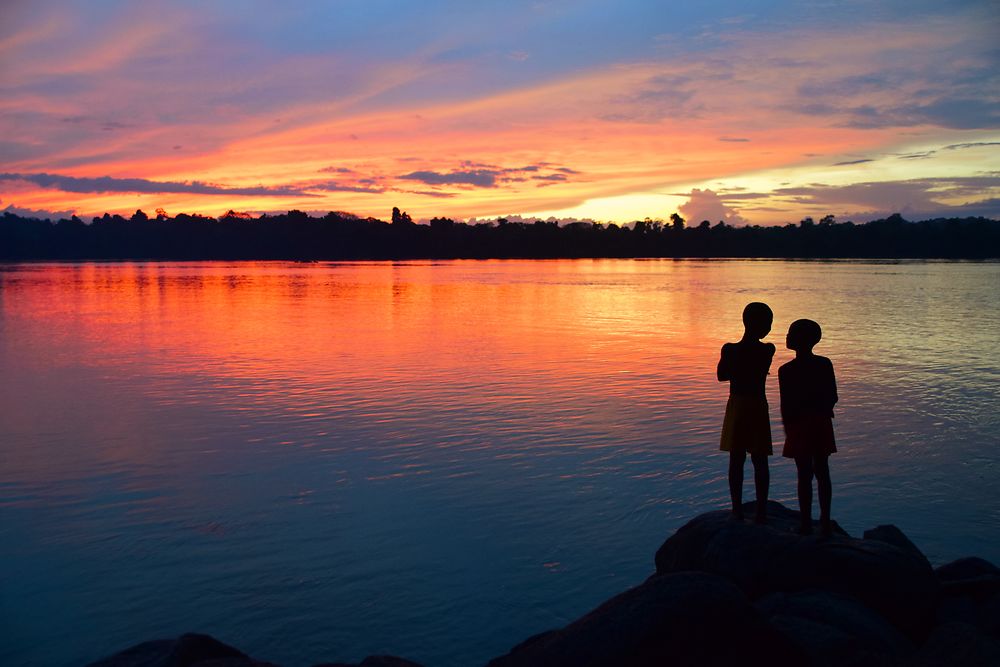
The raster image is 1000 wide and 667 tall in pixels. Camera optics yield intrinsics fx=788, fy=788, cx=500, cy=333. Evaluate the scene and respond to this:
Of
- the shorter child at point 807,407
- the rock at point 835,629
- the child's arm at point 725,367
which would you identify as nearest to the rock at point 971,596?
the rock at point 835,629

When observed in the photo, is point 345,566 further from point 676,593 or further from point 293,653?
point 676,593

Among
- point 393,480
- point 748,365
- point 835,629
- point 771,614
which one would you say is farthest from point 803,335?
point 393,480

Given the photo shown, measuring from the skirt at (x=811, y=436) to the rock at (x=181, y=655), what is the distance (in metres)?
4.00

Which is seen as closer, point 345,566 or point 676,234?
point 345,566

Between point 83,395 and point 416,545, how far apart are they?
10.3 meters

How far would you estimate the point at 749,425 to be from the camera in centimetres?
612

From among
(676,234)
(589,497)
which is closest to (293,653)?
(589,497)

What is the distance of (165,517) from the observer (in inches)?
318

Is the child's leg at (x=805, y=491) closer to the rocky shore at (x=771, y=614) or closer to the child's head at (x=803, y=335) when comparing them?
the rocky shore at (x=771, y=614)

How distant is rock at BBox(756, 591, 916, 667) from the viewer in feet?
14.3

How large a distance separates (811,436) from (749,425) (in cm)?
46

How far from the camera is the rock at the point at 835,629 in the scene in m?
4.35

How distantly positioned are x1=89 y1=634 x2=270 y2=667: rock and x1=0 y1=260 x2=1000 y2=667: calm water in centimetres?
103

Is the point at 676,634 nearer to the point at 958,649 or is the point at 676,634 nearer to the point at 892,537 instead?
the point at 958,649
